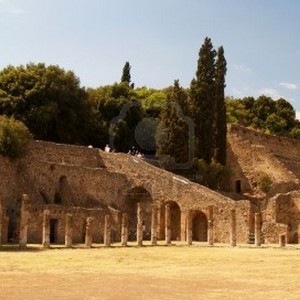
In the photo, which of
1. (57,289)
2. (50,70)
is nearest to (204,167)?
(50,70)

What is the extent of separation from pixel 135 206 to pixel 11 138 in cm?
1183

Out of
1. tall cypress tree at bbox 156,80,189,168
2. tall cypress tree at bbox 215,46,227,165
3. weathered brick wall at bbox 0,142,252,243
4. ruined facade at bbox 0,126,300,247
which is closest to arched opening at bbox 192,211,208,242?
ruined facade at bbox 0,126,300,247

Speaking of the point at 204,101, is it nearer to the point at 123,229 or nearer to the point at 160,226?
the point at 160,226

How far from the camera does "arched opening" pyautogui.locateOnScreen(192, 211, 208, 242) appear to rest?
4719 cm

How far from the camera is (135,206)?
50.4 m

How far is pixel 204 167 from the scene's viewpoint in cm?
5144

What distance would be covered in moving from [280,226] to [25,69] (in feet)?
89.0

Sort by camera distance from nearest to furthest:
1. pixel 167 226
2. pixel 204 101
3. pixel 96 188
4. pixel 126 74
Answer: pixel 167 226, pixel 96 188, pixel 204 101, pixel 126 74

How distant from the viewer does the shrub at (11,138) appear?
44.0m

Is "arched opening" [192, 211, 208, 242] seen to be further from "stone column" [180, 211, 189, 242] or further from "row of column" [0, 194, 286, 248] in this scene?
"row of column" [0, 194, 286, 248]

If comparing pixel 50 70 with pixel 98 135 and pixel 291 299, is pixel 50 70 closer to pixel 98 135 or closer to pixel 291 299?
pixel 98 135

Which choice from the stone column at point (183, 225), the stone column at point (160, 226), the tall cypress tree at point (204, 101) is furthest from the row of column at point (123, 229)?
the tall cypress tree at point (204, 101)

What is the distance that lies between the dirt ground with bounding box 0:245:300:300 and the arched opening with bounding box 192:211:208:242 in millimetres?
15284

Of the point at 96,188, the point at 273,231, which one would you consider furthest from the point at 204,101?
the point at 273,231
